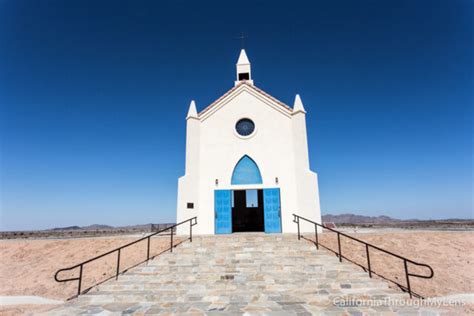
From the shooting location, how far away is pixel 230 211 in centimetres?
1490

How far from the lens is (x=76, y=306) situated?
688cm

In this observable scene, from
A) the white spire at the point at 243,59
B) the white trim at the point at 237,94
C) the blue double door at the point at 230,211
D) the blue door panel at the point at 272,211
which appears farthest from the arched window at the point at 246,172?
the white spire at the point at 243,59

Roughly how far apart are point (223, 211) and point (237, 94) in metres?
7.44

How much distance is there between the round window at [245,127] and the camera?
16250 mm

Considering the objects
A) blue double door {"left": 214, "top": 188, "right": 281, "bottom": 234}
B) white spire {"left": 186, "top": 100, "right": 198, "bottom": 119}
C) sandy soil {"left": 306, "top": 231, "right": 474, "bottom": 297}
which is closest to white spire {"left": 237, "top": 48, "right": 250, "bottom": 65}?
white spire {"left": 186, "top": 100, "right": 198, "bottom": 119}

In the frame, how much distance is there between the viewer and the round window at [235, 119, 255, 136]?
16.2m

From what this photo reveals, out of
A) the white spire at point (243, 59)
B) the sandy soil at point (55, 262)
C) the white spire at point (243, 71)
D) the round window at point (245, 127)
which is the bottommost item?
the sandy soil at point (55, 262)

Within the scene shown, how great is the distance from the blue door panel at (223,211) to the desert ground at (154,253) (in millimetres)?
2963

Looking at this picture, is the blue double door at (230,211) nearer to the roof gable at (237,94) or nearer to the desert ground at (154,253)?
the desert ground at (154,253)

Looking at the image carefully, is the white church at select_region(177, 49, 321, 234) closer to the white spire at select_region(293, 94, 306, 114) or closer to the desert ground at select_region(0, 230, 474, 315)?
the white spire at select_region(293, 94, 306, 114)

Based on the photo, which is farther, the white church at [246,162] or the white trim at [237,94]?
the white trim at [237,94]

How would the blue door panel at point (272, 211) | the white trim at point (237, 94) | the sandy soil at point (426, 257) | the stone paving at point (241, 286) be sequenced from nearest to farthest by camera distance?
the stone paving at point (241, 286)
the sandy soil at point (426, 257)
the blue door panel at point (272, 211)
the white trim at point (237, 94)

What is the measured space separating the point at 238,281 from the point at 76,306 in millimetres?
4452

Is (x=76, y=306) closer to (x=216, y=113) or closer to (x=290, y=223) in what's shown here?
(x=290, y=223)
